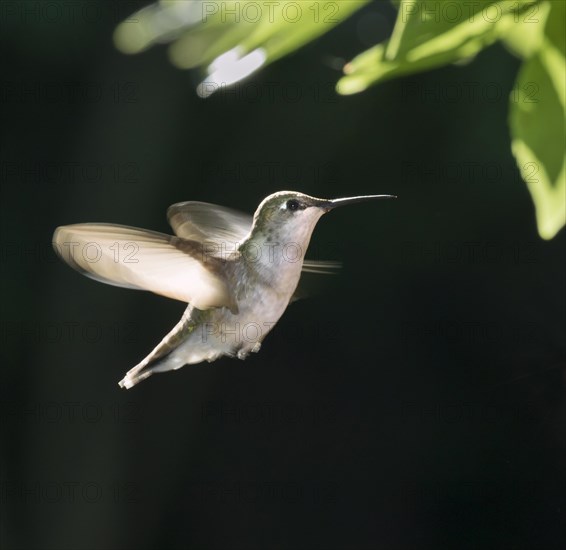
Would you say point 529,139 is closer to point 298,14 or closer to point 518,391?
point 298,14

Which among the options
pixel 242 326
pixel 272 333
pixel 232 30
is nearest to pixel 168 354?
pixel 242 326

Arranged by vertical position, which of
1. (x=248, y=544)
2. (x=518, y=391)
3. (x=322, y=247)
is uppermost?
(x=322, y=247)

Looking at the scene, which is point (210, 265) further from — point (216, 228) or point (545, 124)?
point (545, 124)

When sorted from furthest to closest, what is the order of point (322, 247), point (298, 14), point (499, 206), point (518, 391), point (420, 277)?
point (420, 277), point (499, 206), point (322, 247), point (518, 391), point (298, 14)

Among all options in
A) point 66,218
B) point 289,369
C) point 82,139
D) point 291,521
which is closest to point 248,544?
point 291,521

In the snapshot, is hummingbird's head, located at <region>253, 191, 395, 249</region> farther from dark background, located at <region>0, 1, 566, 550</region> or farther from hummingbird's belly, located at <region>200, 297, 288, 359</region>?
dark background, located at <region>0, 1, 566, 550</region>

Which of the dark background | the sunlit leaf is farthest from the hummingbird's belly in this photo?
the dark background
